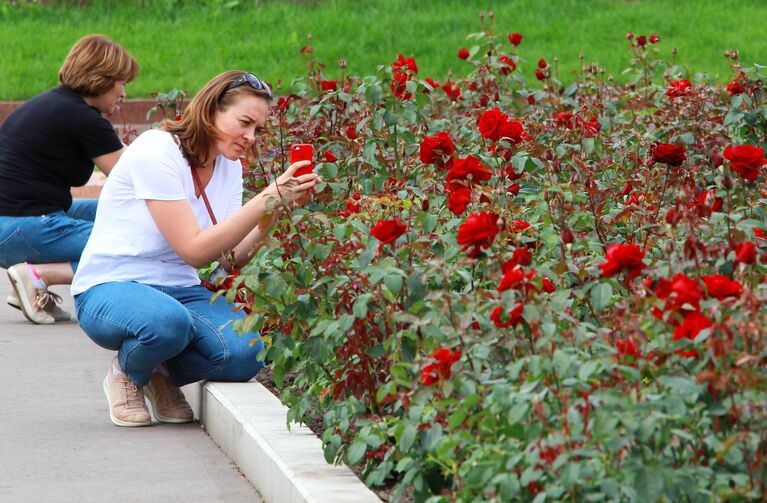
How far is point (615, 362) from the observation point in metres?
2.84

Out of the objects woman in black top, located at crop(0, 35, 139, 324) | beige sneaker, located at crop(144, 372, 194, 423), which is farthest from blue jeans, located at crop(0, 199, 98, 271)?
beige sneaker, located at crop(144, 372, 194, 423)

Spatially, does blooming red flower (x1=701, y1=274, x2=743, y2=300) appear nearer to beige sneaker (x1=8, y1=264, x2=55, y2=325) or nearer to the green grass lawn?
beige sneaker (x1=8, y1=264, x2=55, y2=325)

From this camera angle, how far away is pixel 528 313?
115 inches

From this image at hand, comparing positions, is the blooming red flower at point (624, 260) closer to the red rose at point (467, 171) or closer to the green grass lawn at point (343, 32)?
the red rose at point (467, 171)

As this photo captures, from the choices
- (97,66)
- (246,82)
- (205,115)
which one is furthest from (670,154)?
(97,66)

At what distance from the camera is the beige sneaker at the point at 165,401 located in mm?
4809

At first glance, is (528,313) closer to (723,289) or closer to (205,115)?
(723,289)

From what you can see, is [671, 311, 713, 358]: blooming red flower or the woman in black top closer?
[671, 311, 713, 358]: blooming red flower

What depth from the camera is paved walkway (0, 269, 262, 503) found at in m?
4.01

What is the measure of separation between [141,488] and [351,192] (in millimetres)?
1580

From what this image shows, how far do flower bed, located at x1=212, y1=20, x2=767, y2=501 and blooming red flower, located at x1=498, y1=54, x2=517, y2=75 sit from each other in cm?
131

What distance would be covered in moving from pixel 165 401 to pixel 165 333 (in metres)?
0.37

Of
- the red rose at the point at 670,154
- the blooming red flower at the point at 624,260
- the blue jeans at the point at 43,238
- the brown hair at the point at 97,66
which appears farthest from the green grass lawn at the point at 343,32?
the blooming red flower at the point at 624,260

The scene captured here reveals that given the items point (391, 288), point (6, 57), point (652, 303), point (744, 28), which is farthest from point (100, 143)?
point (744, 28)
